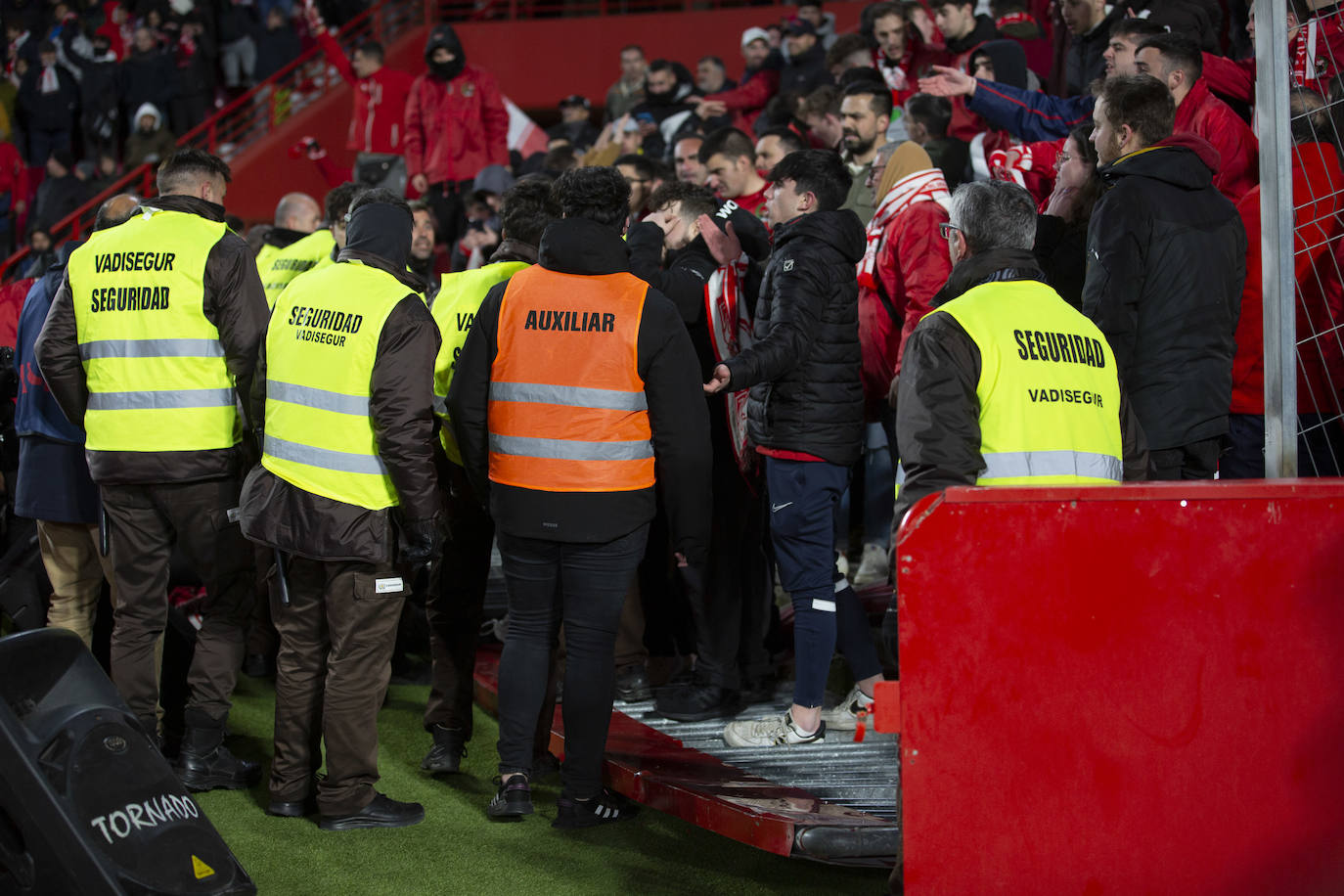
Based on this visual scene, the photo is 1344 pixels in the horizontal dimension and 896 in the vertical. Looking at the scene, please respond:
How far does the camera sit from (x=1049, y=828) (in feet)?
9.50

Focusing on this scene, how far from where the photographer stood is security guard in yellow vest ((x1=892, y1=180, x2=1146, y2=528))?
3230 millimetres

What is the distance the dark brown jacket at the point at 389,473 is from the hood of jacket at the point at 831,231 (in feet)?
4.15

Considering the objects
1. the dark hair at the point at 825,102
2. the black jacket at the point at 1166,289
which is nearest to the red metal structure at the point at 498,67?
the dark hair at the point at 825,102

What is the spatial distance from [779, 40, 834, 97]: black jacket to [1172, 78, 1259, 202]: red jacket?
5318mm

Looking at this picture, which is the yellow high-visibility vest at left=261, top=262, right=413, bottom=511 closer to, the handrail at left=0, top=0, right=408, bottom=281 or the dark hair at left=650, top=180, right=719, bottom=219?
the dark hair at left=650, top=180, right=719, bottom=219

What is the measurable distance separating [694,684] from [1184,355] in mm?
2213

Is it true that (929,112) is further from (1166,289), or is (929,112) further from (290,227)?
(290,227)

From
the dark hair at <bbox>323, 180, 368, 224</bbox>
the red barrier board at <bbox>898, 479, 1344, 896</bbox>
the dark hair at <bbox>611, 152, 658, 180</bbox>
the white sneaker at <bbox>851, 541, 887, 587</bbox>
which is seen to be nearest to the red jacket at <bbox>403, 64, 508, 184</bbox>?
the dark hair at <bbox>611, 152, 658, 180</bbox>

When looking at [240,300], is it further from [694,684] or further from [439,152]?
[439,152]

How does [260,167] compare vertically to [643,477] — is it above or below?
above

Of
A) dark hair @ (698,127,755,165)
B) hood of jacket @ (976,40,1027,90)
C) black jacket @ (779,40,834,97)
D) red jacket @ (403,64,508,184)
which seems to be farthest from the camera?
red jacket @ (403,64,508,184)

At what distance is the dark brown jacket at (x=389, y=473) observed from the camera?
13.6 ft

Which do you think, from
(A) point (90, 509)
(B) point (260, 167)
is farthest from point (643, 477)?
(B) point (260, 167)

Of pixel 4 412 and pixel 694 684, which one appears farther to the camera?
pixel 4 412
